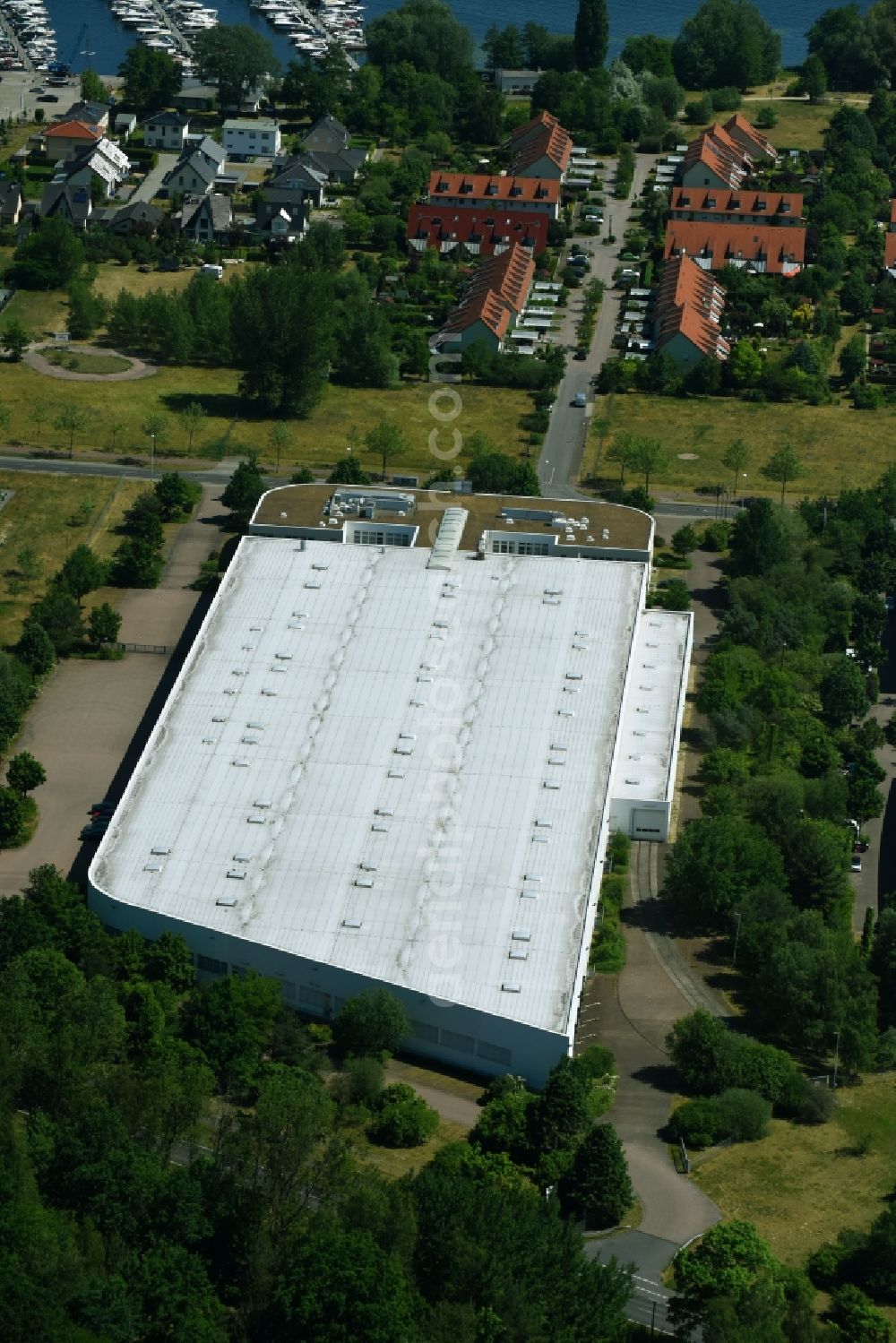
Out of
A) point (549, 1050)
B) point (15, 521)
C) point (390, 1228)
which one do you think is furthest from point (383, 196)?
point (390, 1228)

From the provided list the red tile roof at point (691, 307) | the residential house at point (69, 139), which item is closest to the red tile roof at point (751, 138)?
the red tile roof at point (691, 307)

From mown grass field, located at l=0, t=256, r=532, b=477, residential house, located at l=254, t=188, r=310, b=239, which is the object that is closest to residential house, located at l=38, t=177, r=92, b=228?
residential house, located at l=254, t=188, r=310, b=239

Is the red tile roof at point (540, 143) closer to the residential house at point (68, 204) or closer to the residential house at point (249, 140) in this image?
→ the residential house at point (249, 140)

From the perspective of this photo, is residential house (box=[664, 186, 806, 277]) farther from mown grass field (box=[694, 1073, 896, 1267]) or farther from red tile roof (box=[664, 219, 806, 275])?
mown grass field (box=[694, 1073, 896, 1267])

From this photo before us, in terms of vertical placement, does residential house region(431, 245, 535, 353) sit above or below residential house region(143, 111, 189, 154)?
above

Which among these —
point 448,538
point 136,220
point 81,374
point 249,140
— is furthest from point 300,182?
point 448,538

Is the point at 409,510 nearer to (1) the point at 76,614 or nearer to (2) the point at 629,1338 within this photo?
(1) the point at 76,614

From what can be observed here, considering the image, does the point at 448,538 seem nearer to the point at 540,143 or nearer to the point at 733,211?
the point at 733,211
